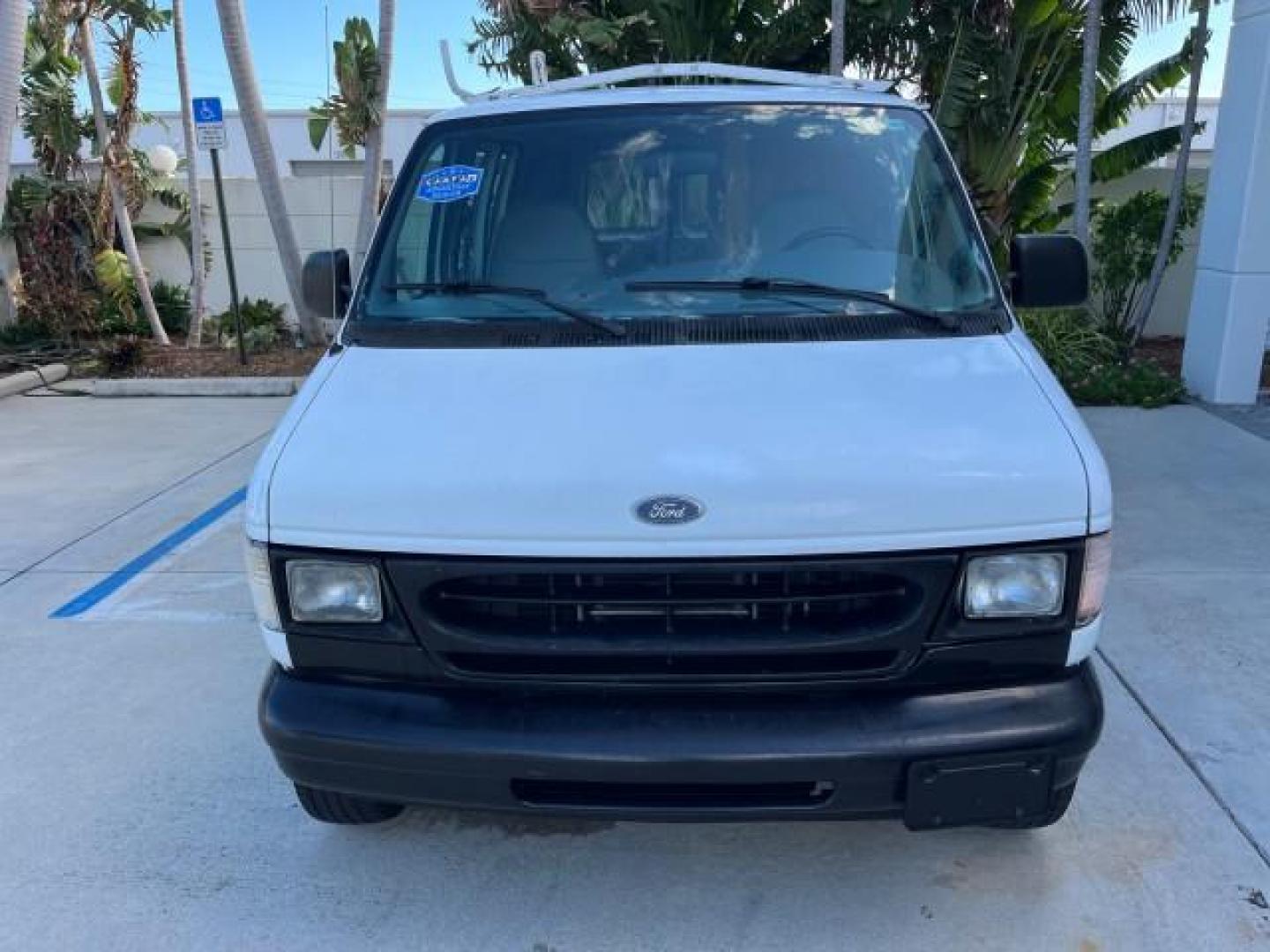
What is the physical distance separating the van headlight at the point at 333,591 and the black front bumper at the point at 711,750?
0.20 metres

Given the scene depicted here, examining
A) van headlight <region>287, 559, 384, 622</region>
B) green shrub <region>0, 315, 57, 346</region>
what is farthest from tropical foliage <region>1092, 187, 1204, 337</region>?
green shrub <region>0, 315, 57, 346</region>

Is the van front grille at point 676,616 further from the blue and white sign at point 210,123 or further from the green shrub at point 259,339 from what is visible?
the green shrub at point 259,339

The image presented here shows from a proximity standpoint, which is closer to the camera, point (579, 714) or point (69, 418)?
point (579, 714)

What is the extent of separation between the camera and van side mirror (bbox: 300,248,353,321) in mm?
3787

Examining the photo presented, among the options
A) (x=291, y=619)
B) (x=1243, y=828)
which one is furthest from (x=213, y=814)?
(x=1243, y=828)

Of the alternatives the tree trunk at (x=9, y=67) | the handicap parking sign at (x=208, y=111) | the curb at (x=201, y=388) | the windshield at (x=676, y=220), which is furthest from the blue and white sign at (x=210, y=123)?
the windshield at (x=676, y=220)

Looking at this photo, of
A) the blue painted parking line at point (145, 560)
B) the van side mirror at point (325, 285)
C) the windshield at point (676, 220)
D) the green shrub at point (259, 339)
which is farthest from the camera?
the green shrub at point (259, 339)

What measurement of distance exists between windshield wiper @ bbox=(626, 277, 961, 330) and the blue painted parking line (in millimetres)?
3294

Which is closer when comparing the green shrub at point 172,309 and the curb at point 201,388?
the curb at point 201,388

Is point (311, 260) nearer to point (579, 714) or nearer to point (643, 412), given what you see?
point (643, 412)

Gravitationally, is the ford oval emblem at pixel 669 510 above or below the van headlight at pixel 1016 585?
above

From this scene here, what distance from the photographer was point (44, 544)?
5.70 m

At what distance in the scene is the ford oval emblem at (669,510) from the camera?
2295 millimetres

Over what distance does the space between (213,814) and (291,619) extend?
3.69 ft
